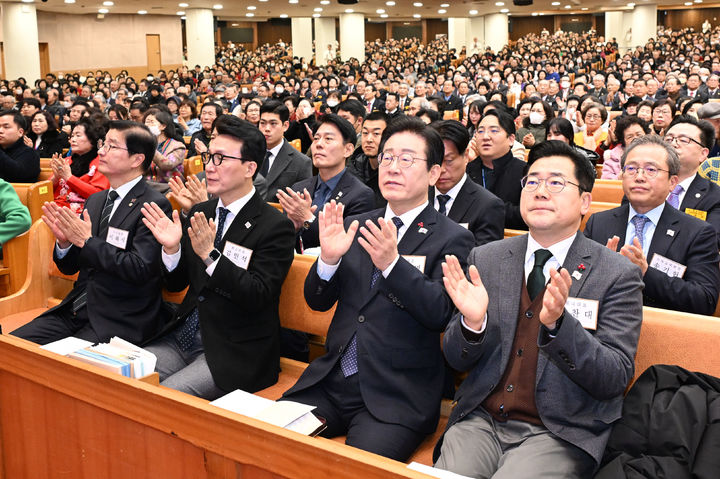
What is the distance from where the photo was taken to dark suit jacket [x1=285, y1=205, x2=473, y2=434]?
2.11 meters

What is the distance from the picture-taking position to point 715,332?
6.75ft

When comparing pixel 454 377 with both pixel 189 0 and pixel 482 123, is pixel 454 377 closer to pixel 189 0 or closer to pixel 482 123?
pixel 482 123

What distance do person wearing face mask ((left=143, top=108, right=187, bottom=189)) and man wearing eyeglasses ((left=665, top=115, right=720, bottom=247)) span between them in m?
3.74

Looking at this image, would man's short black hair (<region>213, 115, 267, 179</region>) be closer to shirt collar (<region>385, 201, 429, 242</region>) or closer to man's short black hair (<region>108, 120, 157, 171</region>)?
man's short black hair (<region>108, 120, 157, 171</region>)

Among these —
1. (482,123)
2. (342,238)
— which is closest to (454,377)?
Answer: (342,238)

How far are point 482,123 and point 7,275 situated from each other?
9.78 feet

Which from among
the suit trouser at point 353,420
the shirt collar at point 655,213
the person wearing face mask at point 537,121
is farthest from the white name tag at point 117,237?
the person wearing face mask at point 537,121

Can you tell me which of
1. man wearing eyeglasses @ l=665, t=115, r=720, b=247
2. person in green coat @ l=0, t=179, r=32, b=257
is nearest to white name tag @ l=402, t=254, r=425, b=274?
man wearing eyeglasses @ l=665, t=115, r=720, b=247

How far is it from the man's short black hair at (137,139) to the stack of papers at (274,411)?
5.31ft

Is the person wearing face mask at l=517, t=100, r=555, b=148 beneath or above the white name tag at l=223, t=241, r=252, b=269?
above

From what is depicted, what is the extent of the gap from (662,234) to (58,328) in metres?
2.58

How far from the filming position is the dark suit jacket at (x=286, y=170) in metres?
5.13

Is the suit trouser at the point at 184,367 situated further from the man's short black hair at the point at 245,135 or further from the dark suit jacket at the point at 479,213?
the dark suit jacket at the point at 479,213

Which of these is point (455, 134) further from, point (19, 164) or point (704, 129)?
point (19, 164)
